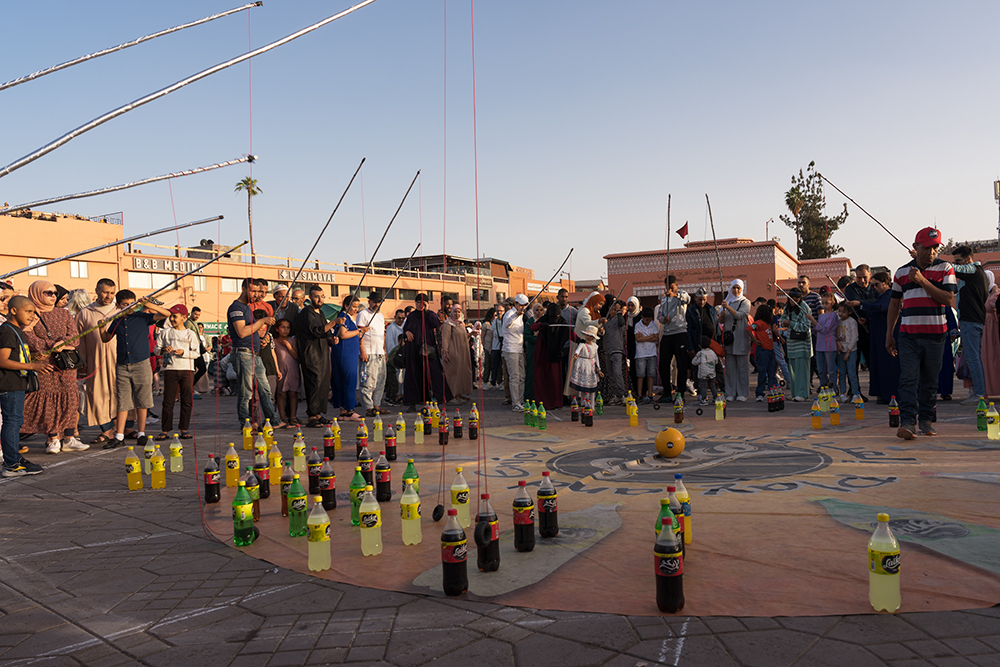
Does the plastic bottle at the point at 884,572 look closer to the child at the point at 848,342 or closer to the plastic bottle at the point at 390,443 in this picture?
the plastic bottle at the point at 390,443

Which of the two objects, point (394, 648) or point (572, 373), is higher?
point (572, 373)

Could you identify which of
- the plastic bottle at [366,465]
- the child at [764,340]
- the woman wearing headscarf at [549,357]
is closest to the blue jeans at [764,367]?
the child at [764,340]

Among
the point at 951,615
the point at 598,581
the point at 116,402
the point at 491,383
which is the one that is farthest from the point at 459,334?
the point at 951,615

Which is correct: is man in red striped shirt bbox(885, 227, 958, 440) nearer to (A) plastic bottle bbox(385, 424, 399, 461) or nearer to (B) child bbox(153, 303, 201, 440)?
(A) plastic bottle bbox(385, 424, 399, 461)

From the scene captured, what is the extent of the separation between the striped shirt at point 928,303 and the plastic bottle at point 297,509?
662cm

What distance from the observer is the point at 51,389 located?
9281mm

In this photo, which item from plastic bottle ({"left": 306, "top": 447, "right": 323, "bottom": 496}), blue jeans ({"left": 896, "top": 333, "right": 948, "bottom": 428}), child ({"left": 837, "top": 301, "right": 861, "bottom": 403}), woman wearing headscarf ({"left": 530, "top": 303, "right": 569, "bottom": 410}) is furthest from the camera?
woman wearing headscarf ({"left": 530, "top": 303, "right": 569, "bottom": 410})

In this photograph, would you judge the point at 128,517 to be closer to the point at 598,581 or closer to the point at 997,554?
the point at 598,581

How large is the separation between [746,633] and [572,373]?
8.31m

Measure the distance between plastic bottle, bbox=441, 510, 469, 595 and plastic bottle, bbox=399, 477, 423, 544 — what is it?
0.96 m

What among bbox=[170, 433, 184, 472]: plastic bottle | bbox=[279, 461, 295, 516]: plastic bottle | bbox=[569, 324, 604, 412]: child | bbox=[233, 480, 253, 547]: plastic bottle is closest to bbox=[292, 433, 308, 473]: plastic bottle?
bbox=[279, 461, 295, 516]: plastic bottle

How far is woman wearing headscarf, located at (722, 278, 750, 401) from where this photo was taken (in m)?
12.6

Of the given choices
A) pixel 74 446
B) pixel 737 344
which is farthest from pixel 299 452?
pixel 737 344

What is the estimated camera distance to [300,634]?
3.22 metres
